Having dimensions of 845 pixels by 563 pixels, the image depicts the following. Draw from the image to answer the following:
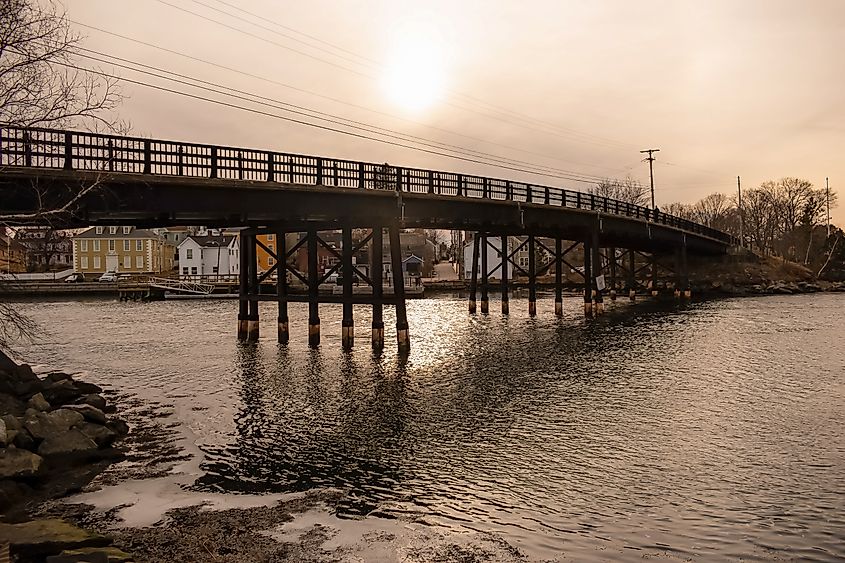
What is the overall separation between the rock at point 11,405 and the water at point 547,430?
3.96 metres

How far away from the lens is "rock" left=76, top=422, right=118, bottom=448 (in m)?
14.2

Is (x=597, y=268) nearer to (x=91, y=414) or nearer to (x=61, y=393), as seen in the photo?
(x=61, y=393)

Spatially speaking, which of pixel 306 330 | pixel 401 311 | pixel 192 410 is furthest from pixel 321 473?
pixel 306 330

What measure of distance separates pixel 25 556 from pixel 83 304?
69.9m

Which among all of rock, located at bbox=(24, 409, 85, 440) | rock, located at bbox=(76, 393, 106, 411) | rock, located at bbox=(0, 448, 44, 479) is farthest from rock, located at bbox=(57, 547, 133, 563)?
rock, located at bbox=(76, 393, 106, 411)

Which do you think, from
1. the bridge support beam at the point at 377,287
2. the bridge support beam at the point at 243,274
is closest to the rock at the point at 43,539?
the bridge support beam at the point at 377,287

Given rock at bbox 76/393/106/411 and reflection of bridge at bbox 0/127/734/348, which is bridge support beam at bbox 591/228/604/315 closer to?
reflection of bridge at bbox 0/127/734/348

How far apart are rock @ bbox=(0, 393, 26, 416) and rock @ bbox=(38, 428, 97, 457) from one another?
131cm

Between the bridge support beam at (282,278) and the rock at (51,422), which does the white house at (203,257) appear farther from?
the rock at (51,422)

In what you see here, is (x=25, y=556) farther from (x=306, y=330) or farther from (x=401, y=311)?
(x=306, y=330)

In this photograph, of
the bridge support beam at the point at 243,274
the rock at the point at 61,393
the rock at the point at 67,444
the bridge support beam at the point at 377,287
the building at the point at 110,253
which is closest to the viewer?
the rock at the point at 67,444

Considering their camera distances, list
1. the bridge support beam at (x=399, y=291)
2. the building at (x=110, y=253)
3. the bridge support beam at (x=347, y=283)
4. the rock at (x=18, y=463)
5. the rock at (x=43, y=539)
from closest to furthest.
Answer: the rock at (x=43, y=539), the rock at (x=18, y=463), the bridge support beam at (x=399, y=291), the bridge support beam at (x=347, y=283), the building at (x=110, y=253)

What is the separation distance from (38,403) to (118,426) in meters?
1.80

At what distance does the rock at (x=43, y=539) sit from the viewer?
7648 mm
